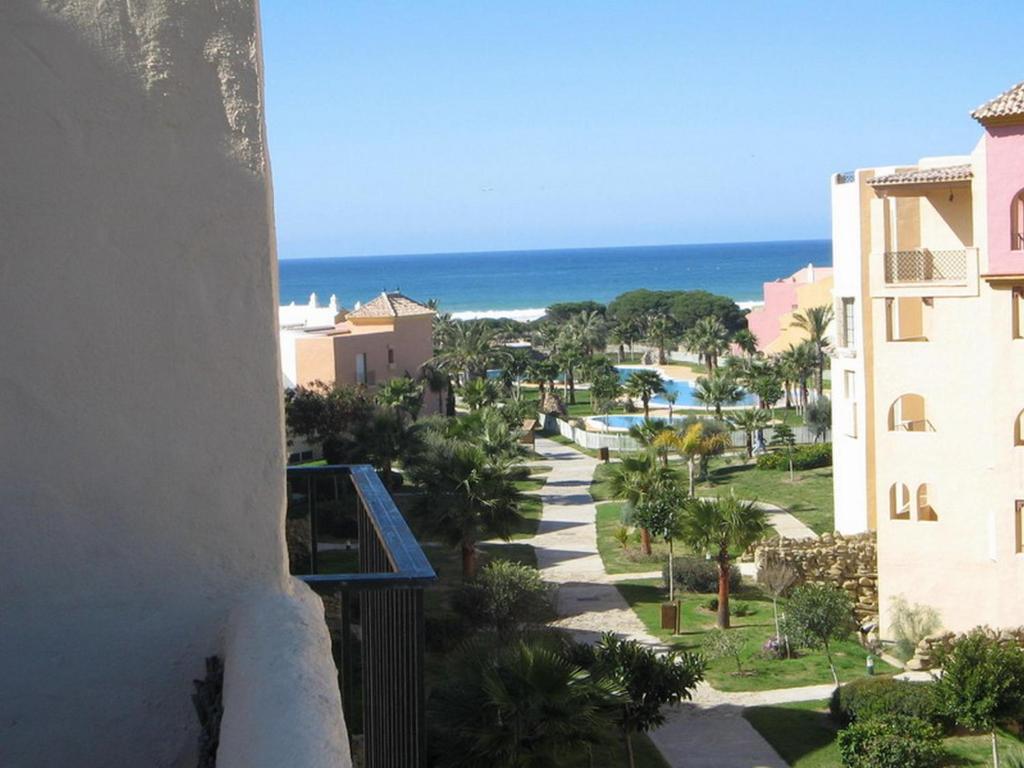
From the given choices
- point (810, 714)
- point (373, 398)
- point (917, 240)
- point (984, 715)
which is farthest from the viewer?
point (373, 398)

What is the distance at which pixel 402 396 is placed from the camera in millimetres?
48125

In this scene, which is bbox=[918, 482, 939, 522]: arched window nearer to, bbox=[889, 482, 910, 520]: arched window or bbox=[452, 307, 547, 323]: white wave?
bbox=[889, 482, 910, 520]: arched window

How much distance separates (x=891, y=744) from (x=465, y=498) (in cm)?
1287

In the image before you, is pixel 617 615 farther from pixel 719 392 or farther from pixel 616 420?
pixel 616 420

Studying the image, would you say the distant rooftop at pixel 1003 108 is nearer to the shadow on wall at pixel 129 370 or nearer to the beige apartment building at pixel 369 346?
the shadow on wall at pixel 129 370

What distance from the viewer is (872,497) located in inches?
1219

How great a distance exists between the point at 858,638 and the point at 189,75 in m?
25.3

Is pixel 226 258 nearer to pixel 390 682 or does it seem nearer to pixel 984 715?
pixel 390 682

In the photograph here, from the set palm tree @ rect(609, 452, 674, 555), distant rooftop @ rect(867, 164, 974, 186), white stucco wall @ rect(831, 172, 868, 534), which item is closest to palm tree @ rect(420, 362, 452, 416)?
palm tree @ rect(609, 452, 674, 555)

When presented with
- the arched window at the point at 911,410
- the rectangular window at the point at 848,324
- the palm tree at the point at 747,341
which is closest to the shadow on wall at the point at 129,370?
the arched window at the point at 911,410

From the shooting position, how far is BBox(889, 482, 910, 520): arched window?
25.7 m

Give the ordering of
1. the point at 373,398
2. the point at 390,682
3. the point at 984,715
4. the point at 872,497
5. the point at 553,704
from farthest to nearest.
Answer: the point at 373,398 → the point at 872,497 → the point at 984,715 → the point at 553,704 → the point at 390,682

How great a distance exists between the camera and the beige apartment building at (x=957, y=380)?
78.1 feet

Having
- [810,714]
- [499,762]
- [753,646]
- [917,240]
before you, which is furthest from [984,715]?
[917,240]
